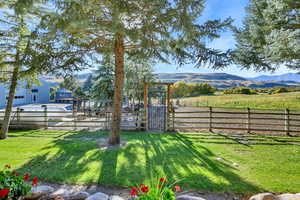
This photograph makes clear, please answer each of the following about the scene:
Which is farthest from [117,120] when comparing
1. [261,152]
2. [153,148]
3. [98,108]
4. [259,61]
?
[98,108]

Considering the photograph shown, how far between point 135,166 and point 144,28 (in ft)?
10.3

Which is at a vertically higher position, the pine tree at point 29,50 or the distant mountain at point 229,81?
the distant mountain at point 229,81

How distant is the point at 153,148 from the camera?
4691 mm

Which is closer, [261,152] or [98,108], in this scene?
[261,152]

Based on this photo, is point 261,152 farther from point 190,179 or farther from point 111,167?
point 111,167

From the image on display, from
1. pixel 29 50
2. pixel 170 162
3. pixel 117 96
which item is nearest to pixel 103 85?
pixel 29 50

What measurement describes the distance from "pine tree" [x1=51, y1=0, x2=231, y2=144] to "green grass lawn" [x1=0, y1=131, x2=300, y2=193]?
128 centimetres

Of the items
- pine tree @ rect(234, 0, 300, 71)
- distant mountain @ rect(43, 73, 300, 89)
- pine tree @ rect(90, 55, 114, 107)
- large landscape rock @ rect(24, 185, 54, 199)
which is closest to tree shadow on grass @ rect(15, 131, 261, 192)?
large landscape rock @ rect(24, 185, 54, 199)

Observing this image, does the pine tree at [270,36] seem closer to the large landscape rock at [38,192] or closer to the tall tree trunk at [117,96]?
the tall tree trunk at [117,96]

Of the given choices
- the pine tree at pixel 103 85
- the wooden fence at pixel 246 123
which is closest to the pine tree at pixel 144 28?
the wooden fence at pixel 246 123

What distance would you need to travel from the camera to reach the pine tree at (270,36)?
407 cm

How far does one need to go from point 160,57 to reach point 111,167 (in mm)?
3424

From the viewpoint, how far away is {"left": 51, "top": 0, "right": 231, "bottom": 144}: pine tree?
2.97 metres

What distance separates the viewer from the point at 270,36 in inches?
172
